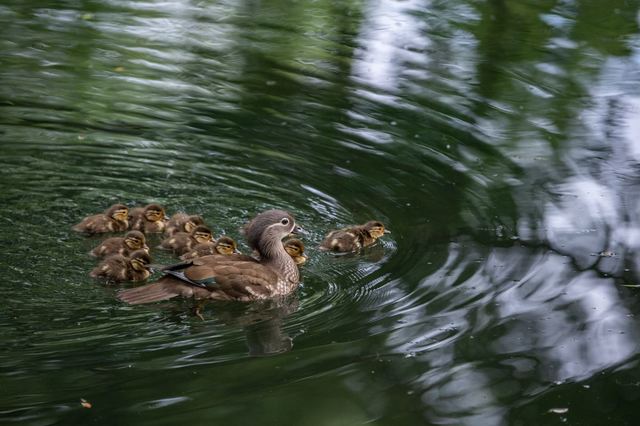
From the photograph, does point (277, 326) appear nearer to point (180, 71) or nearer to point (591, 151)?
point (591, 151)

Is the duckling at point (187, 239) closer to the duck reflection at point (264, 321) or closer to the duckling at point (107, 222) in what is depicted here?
the duckling at point (107, 222)

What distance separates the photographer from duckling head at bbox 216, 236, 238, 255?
7.30 metres

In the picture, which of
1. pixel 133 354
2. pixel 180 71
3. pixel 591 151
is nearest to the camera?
pixel 133 354

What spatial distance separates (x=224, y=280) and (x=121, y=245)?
923mm

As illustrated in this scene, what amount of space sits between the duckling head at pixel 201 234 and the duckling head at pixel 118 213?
0.56m

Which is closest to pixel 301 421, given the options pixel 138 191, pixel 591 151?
pixel 138 191

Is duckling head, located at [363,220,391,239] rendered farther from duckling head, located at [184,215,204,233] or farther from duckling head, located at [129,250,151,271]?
duckling head, located at [129,250,151,271]

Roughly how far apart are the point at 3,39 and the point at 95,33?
1.01 m

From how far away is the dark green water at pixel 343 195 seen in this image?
5.27m

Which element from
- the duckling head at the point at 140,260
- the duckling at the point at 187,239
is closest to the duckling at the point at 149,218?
the duckling at the point at 187,239

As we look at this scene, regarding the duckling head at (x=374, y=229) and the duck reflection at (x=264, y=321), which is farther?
the duckling head at (x=374, y=229)

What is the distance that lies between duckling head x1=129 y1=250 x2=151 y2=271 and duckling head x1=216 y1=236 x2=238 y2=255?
0.53 metres

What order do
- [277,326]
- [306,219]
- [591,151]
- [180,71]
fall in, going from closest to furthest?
[277,326], [306,219], [591,151], [180,71]

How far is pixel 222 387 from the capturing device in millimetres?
5207
